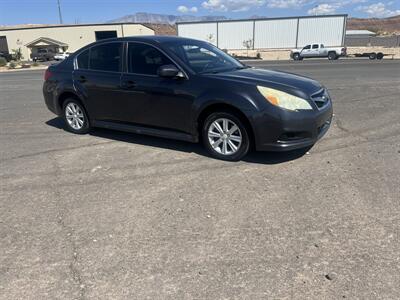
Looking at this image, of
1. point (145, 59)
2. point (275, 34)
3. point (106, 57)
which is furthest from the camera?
point (275, 34)

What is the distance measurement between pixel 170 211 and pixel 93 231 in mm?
778

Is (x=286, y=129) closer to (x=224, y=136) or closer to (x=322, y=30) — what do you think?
(x=224, y=136)

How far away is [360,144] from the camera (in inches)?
235

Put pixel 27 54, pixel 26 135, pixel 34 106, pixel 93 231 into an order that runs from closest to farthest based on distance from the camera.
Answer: pixel 93 231 < pixel 26 135 < pixel 34 106 < pixel 27 54

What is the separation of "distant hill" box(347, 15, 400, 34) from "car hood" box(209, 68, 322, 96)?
160266mm

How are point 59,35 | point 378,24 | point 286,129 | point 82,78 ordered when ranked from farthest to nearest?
point 378,24 → point 59,35 → point 82,78 → point 286,129

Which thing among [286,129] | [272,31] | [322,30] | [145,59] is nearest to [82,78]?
[145,59]

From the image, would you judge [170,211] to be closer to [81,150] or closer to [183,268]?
[183,268]

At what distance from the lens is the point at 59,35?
8206cm

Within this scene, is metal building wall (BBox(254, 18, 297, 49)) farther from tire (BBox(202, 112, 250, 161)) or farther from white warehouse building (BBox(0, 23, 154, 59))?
tire (BBox(202, 112, 250, 161))

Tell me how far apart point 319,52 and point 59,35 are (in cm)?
5939

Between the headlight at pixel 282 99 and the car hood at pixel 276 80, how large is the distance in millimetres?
88

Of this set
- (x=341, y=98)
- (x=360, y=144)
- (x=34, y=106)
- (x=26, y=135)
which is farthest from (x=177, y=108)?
(x=34, y=106)

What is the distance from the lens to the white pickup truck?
40.9 metres
